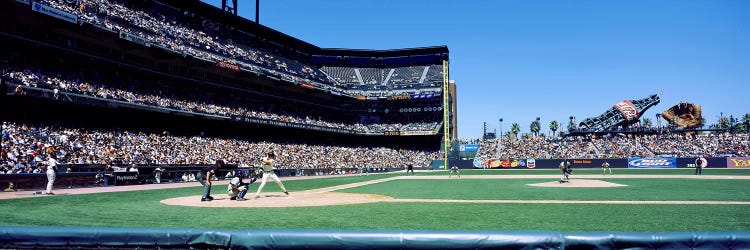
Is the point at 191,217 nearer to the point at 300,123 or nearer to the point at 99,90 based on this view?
the point at 99,90

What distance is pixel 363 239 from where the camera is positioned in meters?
4.93

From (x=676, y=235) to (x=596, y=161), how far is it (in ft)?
187

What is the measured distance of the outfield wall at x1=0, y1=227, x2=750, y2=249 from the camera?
4785 millimetres

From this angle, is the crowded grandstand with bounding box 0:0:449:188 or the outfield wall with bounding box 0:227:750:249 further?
the crowded grandstand with bounding box 0:0:449:188

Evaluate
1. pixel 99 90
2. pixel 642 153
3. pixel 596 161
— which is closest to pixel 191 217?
pixel 99 90

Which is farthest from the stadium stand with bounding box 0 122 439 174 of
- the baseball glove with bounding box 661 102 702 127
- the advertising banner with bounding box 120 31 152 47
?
the baseball glove with bounding box 661 102 702 127

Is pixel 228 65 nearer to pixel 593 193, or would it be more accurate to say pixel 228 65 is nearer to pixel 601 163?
pixel 593 193

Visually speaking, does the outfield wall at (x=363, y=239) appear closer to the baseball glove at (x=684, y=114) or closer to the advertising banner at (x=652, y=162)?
the advertising banner at (x=652, y=162)

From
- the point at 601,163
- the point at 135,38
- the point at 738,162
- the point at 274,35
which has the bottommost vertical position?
the point at 601,163

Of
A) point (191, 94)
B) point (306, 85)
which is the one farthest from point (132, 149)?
point (306, 85)

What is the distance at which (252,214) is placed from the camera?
410 inches

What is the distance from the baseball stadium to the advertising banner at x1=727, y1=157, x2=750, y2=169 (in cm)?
15

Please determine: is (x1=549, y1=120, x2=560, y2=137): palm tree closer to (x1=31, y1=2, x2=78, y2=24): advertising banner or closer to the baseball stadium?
the baseball stadium

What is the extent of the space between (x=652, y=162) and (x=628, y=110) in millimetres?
21803
